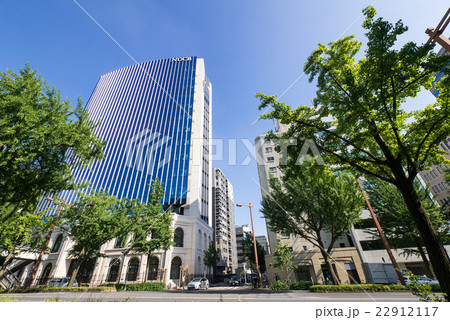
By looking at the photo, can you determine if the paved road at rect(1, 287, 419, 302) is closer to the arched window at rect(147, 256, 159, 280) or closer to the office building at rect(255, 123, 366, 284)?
the office building at rect(255, 123, 366, 284)

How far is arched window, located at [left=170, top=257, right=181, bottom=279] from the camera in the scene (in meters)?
29.5

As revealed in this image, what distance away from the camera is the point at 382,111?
6.05m

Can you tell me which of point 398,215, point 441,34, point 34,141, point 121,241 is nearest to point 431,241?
point 441,34

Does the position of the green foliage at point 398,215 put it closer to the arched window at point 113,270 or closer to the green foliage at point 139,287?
the green foliage at point 139,287

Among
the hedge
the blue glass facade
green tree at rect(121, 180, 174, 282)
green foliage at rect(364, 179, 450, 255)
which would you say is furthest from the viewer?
the blue glass facade

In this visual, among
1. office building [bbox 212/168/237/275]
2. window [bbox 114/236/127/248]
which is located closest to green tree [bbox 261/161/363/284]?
window [bbox 114/236/127/248]

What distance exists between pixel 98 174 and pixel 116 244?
25.2m

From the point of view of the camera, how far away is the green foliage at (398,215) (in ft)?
59.2

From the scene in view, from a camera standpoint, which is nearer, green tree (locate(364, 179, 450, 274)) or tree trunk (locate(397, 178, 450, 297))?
tree trunk (locate(397, 178, 450, 297))

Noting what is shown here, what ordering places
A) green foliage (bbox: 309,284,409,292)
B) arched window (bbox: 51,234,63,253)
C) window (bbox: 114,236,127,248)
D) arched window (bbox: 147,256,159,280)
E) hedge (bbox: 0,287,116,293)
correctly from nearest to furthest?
green foliage (bbox: 309,284,409,292) → hedge (bbox: 0,287,116,293) → window (bbox: 114,236,127,248) → arched window (bbox: 147,256,159,280) → arched window (bbox: 51,234,63,253)

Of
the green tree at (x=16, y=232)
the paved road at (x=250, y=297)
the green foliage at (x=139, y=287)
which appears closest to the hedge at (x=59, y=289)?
the green foliage at (x=139, y=287)

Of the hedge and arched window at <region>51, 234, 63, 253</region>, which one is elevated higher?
arched window at <region>51, 234, 63, 253</region>

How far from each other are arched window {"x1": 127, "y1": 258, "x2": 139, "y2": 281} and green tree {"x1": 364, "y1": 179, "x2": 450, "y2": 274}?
36182mm
